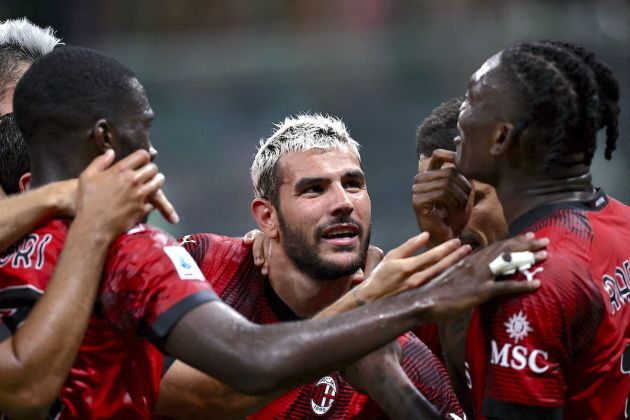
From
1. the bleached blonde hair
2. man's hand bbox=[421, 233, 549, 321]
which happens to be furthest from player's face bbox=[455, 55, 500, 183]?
the bleached blonde hair

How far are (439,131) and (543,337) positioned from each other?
2211mm

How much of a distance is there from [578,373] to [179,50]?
865cm

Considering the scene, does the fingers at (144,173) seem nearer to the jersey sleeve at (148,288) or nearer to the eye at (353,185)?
the jersey sleeve at (148,288)

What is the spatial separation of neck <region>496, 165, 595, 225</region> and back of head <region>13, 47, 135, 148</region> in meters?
1.30

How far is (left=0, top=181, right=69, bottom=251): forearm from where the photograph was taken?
2947 millimetres

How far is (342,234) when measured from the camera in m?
4.54

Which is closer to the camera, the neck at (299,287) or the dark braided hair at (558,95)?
the dark braided hair at (558,95)

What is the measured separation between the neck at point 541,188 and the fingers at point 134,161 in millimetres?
1181

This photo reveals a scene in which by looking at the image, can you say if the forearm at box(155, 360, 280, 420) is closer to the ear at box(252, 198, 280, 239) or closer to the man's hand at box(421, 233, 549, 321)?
the ear at box(252, 198, 280, 239)

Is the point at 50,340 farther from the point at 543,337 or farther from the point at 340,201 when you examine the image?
the point at 340,201

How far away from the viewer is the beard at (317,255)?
14.7 ft

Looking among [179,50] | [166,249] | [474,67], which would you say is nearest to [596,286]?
[166,249]

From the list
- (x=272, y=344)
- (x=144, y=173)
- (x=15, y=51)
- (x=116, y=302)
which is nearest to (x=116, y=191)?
(x=144, y=173)

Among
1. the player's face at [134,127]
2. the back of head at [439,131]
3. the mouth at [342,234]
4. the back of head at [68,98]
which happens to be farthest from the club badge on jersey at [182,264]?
the back of head at [439,131]
